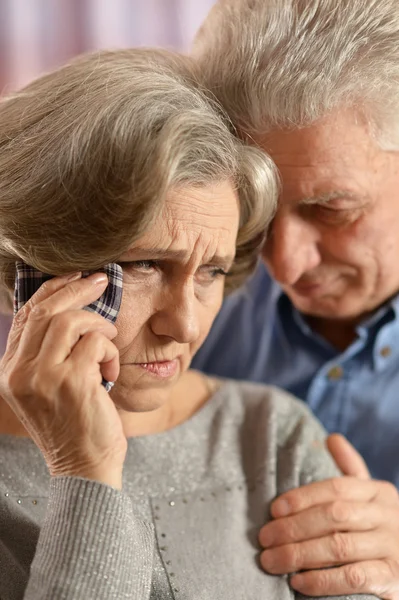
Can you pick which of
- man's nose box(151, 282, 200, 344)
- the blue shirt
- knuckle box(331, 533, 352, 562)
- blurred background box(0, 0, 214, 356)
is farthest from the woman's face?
blurred background box(0, 0, 214, 356)

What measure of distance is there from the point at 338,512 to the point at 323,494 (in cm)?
6

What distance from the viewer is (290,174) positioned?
1.77 meters

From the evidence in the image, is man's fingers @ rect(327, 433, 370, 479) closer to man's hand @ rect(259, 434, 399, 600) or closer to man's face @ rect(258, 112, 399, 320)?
man's hand @ rect(259, 434, 399, 600)

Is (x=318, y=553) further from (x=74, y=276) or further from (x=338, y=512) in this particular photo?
(x=74, y=276)

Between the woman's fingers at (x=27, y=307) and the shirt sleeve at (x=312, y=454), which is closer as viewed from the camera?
the woman's fingers at (x=27, y=307)

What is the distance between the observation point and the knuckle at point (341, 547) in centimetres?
165

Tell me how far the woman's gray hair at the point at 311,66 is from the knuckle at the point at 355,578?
91 cm

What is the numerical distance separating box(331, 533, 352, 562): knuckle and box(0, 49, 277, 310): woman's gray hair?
2.47ft

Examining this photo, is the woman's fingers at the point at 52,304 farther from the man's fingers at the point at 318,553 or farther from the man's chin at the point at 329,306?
the man's chin at the point at 329,306

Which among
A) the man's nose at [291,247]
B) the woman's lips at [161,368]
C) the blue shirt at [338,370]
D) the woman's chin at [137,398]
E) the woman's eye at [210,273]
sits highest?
the woman's eye at [210,273]

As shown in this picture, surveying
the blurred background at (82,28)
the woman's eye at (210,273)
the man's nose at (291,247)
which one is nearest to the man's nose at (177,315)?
the woman's eye at (210,273)

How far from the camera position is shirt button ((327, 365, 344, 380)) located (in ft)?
7.32

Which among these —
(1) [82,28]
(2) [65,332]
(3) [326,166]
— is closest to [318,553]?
(2) [65,332]

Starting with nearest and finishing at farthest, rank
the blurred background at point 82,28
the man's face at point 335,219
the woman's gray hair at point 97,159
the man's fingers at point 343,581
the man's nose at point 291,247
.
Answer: the woman's gray hair at point 97,159
the man's fingers at point 343,581
the man's face at point 335,219
the man's nose at point 291,247
the blurred background at point 82,28
